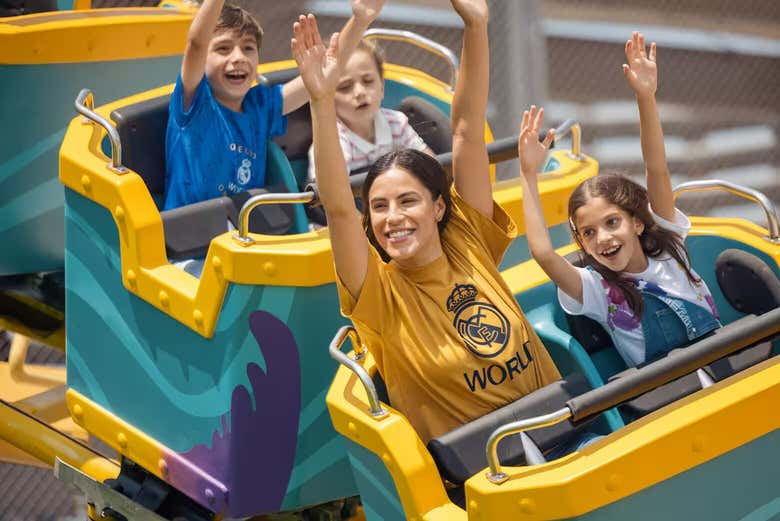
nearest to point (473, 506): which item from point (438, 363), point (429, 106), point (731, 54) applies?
point (438, 363)

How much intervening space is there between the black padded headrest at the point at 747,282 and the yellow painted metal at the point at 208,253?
0.37m

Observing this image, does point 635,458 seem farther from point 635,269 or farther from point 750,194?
point 750,194

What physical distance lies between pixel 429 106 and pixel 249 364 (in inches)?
38.0

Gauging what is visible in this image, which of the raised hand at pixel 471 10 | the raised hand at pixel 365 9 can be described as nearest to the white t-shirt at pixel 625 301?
the raised hand at pixel 471 10

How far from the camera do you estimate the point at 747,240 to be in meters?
2.76

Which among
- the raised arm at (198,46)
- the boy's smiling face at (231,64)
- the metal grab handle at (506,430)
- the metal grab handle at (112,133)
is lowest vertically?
the metal grab handle at (506,430)

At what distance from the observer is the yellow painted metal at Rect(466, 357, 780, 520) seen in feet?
6.73

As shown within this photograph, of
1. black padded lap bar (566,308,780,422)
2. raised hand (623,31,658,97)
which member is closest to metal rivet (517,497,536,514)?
black padded lap bar (566,308,780,422)

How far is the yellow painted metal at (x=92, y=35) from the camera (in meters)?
3.23

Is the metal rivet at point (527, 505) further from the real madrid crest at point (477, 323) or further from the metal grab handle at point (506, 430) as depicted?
the real madrid crest at point (477, 323)

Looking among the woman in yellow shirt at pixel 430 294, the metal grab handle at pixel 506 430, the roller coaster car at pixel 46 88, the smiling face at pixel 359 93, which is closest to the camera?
the metal grab handle at pixel 506 430

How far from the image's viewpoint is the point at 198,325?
107 inches

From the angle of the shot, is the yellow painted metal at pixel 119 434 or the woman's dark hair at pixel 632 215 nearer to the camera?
the woman's dark hair at pixel 632 215

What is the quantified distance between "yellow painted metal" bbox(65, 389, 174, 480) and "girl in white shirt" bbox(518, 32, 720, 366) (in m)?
0.84
